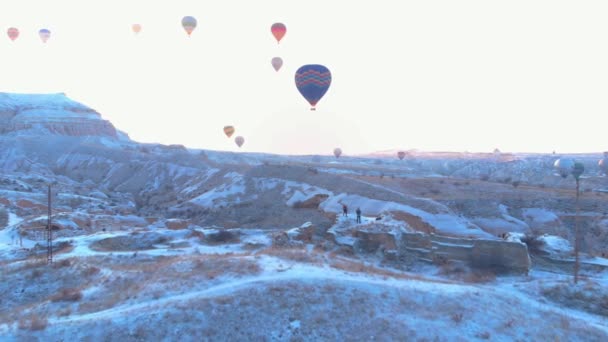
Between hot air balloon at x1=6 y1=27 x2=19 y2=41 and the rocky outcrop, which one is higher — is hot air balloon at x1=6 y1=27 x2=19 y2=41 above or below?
above

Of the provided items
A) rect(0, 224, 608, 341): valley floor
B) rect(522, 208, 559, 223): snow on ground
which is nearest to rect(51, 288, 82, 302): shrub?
rect(0, 224, 608, 341): valley floor

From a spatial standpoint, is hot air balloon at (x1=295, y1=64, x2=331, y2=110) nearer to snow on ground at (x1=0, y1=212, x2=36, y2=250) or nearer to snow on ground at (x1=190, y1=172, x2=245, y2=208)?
snow on ground at (x1=190, y1=172, x2=245, y2=208)

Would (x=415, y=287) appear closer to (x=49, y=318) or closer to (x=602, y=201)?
(x=49, y=318)

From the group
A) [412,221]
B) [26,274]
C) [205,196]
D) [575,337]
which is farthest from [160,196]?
[575,337]

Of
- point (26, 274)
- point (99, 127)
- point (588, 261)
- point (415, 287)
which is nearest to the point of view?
point (415, 287)

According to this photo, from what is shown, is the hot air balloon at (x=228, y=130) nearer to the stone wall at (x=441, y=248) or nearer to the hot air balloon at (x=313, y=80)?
the hot air balloon at (x=313, y=80)

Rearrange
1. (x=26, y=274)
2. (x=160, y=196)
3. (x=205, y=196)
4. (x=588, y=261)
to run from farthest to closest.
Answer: (x=160, y=196), (x=205, y=196), (x=588, y=261), (x=26, y=274)

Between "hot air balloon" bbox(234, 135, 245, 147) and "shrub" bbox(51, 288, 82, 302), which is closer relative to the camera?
"shrub" bbox(51, 288, 82, 302)

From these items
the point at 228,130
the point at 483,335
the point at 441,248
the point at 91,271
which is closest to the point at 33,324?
the point at 91,271

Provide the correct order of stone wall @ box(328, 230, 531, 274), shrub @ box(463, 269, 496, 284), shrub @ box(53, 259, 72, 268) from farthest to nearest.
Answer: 1. stone wall @ box(328, 230, 531, 274)
2. shrub @ box(53, 259, 72, 268)
3. shrub @ box(463, 269, 496, 284)
